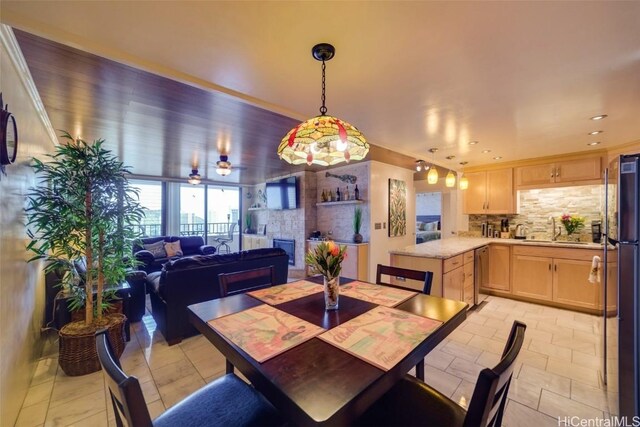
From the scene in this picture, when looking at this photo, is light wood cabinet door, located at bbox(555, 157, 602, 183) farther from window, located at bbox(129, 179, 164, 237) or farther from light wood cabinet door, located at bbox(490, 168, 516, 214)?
window, located at bbox(129, 179, 164, 237)

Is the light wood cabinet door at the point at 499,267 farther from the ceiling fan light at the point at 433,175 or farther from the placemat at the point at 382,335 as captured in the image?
the placemat at the point at 382,335

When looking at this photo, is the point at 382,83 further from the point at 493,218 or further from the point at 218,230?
the point at 218,230

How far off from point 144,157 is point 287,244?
10.9ft

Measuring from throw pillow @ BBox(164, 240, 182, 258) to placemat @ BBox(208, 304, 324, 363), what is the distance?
5106mm

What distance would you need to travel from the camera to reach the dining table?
32.8 inches

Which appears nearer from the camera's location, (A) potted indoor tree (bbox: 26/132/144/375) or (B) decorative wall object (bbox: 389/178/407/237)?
(A) potted indoor tree (bbox: 26/132/144/375)

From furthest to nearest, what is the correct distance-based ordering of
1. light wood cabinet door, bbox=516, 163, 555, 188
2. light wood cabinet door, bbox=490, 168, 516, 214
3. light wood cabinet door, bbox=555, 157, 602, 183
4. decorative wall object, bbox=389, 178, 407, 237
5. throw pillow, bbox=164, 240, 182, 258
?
throw pillow, bbox=164, 240, 182, 258, decorative wall object, bbox=389, 178, 407, 237, light wood cabinet door, bbox=490, 168, 516, 214, light wood cabinet door, bbox=516, 163, 555, 188, light wood cabinet door, bbox=555, 157, 602, 183

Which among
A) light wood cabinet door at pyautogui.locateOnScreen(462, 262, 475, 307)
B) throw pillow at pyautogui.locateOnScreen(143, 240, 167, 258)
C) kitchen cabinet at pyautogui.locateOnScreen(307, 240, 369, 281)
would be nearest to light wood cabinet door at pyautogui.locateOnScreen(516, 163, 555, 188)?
A: light wood cabinet door at pyautogui.locateOnScreen(462, 262, 475, 307)

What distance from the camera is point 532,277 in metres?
3.88

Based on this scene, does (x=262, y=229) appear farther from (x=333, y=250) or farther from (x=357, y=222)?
(x=333, y=250)

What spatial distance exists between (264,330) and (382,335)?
0.55m

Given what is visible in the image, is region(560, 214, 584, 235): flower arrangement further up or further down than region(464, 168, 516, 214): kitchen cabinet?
further down

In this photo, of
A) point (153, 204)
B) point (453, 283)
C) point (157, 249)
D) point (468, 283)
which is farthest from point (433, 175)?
point (153, 204)

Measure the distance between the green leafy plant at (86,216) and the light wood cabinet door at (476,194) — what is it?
508 centimetres
